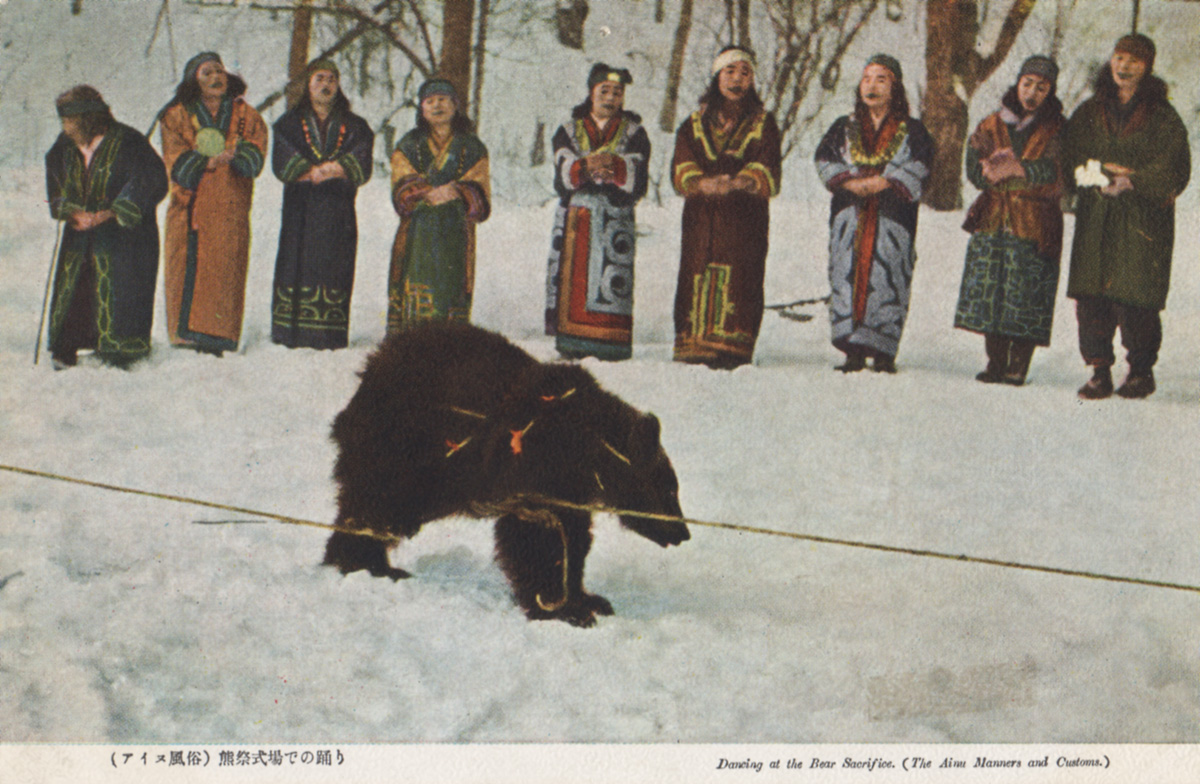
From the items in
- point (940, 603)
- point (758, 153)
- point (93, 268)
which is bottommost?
point (940, 603)

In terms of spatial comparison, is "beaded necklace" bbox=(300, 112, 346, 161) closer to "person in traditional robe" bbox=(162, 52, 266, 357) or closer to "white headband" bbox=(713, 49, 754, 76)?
"person in traditional robe" bbox=(162, 52, 266, 357)

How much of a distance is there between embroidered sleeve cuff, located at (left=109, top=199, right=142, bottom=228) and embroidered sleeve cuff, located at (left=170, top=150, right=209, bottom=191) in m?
0.14

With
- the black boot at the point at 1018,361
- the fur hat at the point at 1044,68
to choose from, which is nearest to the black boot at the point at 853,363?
the black boot at the point at 1018,361

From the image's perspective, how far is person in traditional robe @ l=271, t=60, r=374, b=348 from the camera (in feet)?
10.9

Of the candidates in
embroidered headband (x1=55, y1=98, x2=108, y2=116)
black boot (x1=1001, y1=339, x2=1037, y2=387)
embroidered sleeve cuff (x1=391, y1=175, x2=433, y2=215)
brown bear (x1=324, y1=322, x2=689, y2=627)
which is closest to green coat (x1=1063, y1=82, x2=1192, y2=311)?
black boot (x1=1001, y1=339, x2=1037, y2=387)

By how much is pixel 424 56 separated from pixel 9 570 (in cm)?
180

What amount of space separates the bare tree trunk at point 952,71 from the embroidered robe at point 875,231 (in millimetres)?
59

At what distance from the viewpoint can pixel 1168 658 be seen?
3164 millimetres

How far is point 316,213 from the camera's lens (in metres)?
3.33

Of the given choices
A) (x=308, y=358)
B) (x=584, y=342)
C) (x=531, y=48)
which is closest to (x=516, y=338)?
(x=584, y=342)

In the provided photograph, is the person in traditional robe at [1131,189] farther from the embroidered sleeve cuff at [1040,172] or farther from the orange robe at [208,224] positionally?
the orange robe at [208,224]

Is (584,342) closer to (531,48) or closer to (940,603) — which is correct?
(531,48)

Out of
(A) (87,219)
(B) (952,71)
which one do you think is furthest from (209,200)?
(B) (952,71)

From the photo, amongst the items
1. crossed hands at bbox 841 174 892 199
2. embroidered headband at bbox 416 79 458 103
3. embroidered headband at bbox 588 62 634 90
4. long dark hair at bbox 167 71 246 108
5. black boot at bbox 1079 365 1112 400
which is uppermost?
embroidered headband at bbox 588 62 634 90
